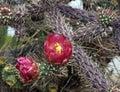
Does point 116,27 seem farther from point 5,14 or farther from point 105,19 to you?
point 5,14

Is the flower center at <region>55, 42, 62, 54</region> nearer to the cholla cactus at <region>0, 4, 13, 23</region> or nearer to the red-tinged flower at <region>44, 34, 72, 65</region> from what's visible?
the red-tinged flower at <region>44, 34, 72, 65</region>

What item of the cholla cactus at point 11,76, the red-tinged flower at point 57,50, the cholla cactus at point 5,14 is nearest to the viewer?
the red-tinged flower at point 57,50

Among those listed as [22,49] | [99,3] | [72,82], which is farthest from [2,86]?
[99,3]

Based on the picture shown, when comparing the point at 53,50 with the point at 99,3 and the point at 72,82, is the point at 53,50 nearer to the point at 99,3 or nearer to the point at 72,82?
the point at 72,82

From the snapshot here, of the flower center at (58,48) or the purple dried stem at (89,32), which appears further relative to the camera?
the purple dried stem at (89,32)

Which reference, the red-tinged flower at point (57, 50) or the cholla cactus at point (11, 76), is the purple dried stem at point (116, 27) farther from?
the cholla cactus at point (11, 76)

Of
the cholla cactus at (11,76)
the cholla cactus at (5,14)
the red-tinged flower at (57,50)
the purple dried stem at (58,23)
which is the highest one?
the cholla cactus at (5,14)

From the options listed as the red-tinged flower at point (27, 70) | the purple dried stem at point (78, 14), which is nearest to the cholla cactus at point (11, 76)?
the red-tinged flower at point (27, 70)
